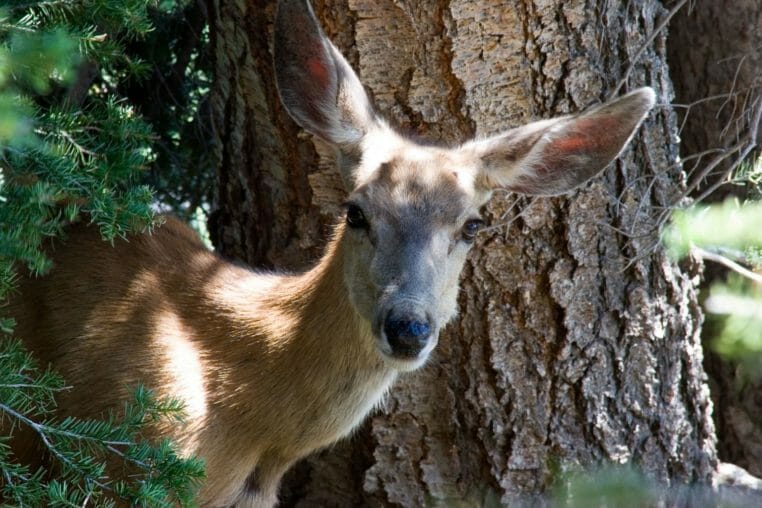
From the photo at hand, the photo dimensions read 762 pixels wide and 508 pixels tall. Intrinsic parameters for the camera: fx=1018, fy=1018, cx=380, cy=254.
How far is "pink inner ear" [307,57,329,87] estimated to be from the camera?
4.14m

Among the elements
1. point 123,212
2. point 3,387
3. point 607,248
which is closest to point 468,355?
point 607,248

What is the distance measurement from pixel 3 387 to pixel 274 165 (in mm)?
2055

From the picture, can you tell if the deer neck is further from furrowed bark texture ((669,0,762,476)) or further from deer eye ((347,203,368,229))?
furrowed bark texture ((669,0,762,476))

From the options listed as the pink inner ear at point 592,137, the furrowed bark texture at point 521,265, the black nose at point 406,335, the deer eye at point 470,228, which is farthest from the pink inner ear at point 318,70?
the black nose at point 406,335

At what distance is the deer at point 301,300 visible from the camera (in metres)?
3.92

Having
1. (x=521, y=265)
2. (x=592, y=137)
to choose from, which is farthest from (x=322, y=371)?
(x=592, y=137)

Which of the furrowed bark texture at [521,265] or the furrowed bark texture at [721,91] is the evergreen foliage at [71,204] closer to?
the furrowed bark texture at [521,265]

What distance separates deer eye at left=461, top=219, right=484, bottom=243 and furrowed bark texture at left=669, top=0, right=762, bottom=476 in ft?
6.27

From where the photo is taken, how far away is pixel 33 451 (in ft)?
14.2

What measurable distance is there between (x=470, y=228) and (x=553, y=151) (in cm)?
51

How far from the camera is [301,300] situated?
14.1 ft

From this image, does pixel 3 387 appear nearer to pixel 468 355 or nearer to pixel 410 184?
pixel 410 184

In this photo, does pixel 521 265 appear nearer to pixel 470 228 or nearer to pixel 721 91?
pixel 470 228

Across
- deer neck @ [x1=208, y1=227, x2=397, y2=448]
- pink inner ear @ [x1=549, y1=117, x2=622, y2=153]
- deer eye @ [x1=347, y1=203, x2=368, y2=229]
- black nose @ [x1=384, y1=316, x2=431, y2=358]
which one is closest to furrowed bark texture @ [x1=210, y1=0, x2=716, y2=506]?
pink inner ear @ [x1=549, y1=117, x2=622, y2=153]
